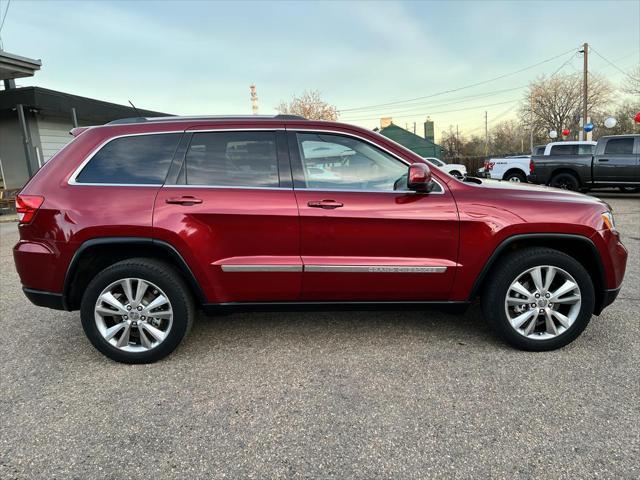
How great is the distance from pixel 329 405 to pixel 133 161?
2.21 meters

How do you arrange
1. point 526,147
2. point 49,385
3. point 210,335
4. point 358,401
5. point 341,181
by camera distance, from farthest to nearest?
point 526,147, point 210,335, point 341,181, point 49,385, point 358,401

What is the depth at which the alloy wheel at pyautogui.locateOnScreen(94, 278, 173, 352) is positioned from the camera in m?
3.07

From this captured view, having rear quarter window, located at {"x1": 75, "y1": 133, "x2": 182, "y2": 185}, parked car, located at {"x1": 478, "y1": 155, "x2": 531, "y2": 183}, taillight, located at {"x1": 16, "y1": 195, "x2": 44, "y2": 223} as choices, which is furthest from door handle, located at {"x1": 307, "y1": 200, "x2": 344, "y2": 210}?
parked car, located at {"x1": 478, "y1": 155, "x2": 531, "y2": 183}

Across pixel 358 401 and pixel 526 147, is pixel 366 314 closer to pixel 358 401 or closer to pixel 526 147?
pixel 358 401

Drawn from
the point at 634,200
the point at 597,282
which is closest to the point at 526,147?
the point at 634,200

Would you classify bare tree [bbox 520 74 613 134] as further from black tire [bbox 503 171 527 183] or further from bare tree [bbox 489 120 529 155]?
black tire [bbox 503 171 527 183]

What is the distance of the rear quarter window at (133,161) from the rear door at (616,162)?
44.6ft

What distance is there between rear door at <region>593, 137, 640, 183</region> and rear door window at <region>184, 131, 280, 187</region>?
1311 cm

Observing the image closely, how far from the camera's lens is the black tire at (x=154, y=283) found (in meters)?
3.04

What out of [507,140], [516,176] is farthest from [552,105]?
[516,176]

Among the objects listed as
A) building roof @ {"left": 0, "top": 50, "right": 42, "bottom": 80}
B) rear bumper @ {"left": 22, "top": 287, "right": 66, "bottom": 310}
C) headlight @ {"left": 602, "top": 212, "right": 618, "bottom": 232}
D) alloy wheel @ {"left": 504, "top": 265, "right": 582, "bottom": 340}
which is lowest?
alloy wheel @ {"left": 504, "top": 265, "right": 582, "bottom": 340}

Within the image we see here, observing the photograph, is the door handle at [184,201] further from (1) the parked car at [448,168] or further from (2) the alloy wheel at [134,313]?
(1) the parked car at [448,168]

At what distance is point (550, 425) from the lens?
238 cm

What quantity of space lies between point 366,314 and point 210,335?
1.44 meters
